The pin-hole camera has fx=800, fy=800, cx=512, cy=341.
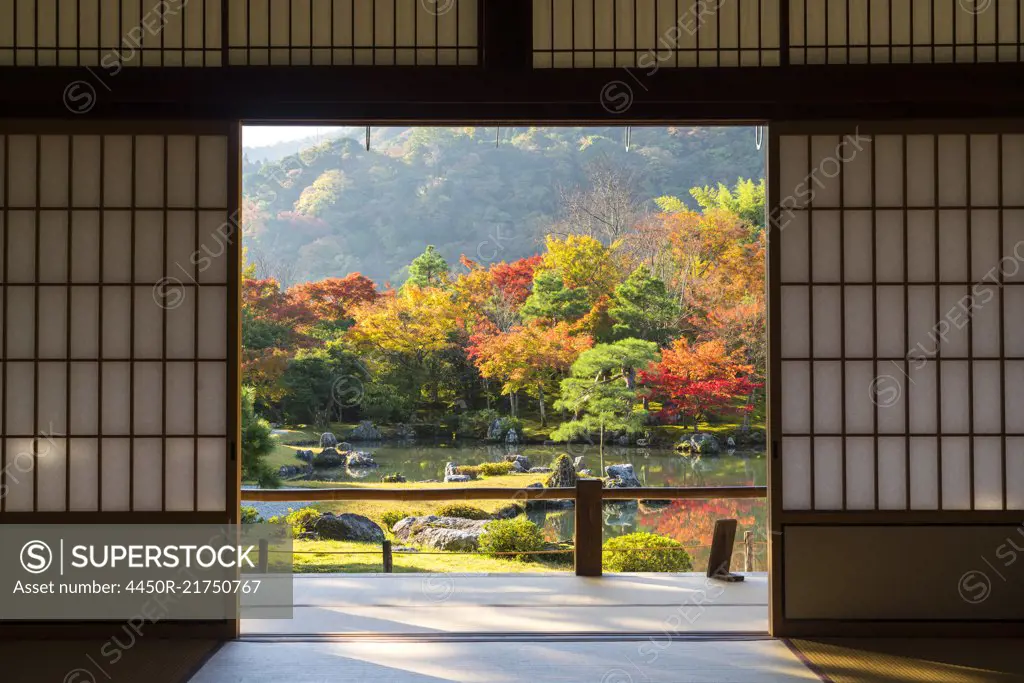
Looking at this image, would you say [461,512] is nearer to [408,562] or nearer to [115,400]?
[408,562]

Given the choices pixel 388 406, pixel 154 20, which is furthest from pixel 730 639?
pixel 388 406

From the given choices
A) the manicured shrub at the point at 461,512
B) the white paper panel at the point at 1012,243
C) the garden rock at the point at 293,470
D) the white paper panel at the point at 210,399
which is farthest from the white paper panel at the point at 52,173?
the garden rock at the point at 293,470

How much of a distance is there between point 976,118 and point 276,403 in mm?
10484

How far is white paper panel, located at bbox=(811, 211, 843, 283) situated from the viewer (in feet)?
11.9

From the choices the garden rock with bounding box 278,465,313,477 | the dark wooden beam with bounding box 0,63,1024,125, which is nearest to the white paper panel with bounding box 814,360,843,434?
the dark wooden beam with bounding box 0,63,1024,125

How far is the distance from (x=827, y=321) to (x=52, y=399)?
3508 millimetres

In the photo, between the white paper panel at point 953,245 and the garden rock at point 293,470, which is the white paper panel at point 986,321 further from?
the garden rock at point 293,470

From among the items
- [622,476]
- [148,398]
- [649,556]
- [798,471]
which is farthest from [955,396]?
[622,476]

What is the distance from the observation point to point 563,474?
11078mm

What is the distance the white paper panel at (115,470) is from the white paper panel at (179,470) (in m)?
0.18

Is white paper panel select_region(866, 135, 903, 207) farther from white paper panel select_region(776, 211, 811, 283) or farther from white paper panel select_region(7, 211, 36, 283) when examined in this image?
white paper panel select_region(7, 211, 36, 283)

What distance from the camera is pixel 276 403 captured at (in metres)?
12.2

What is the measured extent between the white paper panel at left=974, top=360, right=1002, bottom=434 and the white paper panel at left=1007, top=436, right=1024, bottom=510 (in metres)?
0.12

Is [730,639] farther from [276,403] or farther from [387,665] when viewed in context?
[276,403]
